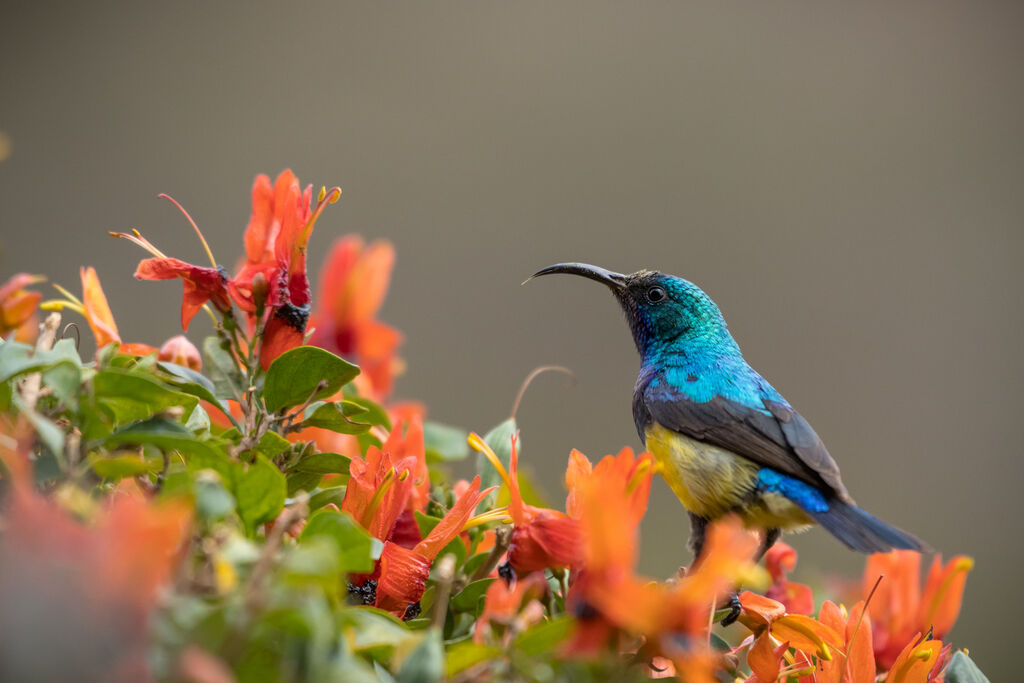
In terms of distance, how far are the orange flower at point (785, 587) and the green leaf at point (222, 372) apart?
776 mm

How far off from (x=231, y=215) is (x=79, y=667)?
693cm

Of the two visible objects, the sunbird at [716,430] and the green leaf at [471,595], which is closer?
the green leaf at [471,595]

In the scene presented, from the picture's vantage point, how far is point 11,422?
0.84 metres

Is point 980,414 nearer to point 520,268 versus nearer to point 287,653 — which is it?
point 520,268

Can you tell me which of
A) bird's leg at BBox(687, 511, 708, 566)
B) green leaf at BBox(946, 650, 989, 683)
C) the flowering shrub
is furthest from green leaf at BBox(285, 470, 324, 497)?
bird's leg at BBox(687, 511, 708, 566)

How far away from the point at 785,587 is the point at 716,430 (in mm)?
728

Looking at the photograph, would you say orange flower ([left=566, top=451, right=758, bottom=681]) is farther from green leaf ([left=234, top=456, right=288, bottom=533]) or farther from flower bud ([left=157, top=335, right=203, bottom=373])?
flower bud ([left=157, top=335, right=203, bottom=373])

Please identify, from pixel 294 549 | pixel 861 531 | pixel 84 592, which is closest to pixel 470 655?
pixel 294 549

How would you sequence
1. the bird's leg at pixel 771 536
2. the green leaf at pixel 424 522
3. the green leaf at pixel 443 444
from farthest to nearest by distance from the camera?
1. the bird's leg at pixel 771 536
2. the green leaf at pixel 443 444
3. the green leaf at pixel 424 522

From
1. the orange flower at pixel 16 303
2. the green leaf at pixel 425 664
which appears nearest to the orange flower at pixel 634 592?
the green leaf at pixel 425 664

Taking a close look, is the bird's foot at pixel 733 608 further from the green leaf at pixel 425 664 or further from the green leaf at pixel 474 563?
the green leaf at pixel 425 664

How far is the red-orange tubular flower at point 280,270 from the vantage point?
107 centimetres

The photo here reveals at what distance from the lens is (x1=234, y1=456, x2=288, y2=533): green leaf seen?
759 mm

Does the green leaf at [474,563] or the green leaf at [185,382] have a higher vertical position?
the green leaf at [185,382]
